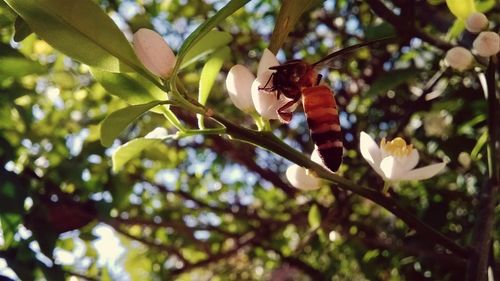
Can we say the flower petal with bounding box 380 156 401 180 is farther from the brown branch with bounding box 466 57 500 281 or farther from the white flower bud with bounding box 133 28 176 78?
the white flower bud with bounding box 133 28 176 78

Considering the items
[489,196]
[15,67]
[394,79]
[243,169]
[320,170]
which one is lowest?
[243,169]

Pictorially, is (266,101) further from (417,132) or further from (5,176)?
(417,132)

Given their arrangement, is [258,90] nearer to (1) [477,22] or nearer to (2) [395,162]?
(2) [395,162]

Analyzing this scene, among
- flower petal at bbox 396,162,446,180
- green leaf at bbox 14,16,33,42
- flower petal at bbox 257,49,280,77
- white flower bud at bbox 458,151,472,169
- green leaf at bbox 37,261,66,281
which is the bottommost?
white flower bud at bbox 458,151,472,169

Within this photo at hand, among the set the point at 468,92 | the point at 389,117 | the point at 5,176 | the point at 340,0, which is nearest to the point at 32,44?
the point at 5,176

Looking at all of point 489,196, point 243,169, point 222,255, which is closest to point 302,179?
point 489,196

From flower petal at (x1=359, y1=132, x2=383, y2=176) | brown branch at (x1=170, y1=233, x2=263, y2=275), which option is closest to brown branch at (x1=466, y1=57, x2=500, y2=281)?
flower petal at (x1=359, y1=132, x2=383, y2=176)
